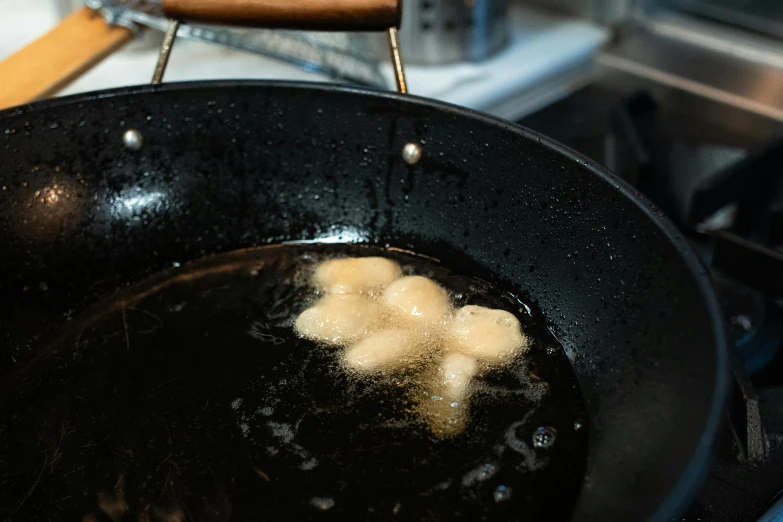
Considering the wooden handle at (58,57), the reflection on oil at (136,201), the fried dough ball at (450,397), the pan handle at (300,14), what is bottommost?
the fried dough ball at (450,397)

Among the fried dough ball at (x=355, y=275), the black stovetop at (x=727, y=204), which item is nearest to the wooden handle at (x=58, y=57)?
the fried dough ball at (x=355, y=275)

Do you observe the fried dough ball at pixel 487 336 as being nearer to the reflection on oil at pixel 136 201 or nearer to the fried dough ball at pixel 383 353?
the fried dough ball at pixel 383 353

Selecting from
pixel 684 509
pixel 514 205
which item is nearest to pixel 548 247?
pixel 514 205

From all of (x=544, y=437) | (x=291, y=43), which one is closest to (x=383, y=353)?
(x=544, y=437)

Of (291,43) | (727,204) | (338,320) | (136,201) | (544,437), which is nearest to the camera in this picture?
(544,437)

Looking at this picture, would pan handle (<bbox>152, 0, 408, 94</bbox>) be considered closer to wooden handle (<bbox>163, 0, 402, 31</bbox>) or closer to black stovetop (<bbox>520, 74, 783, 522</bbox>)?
wooden handle (<bbox>163, 0, 402, 31</bbox>)

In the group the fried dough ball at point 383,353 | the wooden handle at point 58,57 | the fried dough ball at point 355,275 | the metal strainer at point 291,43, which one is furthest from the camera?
the metal strainer at point 291,43

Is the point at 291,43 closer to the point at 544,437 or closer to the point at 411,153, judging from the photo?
the point at 411,153
